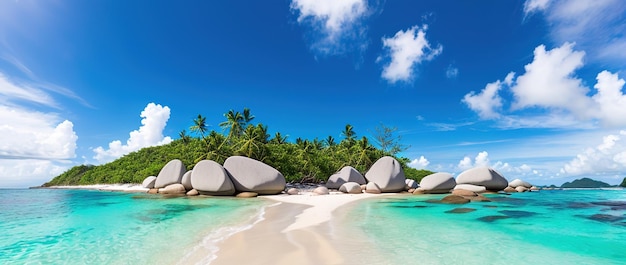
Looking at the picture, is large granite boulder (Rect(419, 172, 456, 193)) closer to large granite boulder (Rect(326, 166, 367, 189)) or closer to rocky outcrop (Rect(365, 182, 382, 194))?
rocky outcrop (Rect(365, 182, 382, 194))

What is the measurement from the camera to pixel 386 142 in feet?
143

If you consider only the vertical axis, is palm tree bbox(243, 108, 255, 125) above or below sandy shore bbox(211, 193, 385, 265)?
above

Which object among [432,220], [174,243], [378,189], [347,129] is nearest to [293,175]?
[378,189]

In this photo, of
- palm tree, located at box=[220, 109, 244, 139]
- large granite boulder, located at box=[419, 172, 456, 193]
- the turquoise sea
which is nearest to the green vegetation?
palm tree, located at box=[220, 109, 244, 139]

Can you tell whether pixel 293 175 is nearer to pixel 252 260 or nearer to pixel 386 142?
pixel 386 142

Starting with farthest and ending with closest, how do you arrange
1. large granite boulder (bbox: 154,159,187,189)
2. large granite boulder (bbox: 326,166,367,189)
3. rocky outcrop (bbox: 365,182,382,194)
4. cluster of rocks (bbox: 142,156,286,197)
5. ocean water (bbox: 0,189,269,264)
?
large granite boulder (bbox: 326,166,367,189), large granite boulder (bbox: 154,159,187,189), rocky outcrop (bbox: 365,182,382,194), cluster of rocks (bbox: 142,156,286,197), ocean water (bbox: 0,189,269,264)

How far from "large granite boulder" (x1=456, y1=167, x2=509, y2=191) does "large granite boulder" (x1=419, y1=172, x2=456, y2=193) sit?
283cm

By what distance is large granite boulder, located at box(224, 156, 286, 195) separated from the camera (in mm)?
20484

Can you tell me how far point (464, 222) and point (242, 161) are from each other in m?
15.2

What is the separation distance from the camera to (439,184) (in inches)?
930

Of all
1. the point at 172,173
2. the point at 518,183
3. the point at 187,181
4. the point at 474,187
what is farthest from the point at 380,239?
the point at 518,183

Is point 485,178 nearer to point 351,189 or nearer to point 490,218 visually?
point 351,189

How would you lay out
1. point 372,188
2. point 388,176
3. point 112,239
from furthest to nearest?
point 388,176 → point 372,188 → point 112,239

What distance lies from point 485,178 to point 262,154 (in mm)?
19967
